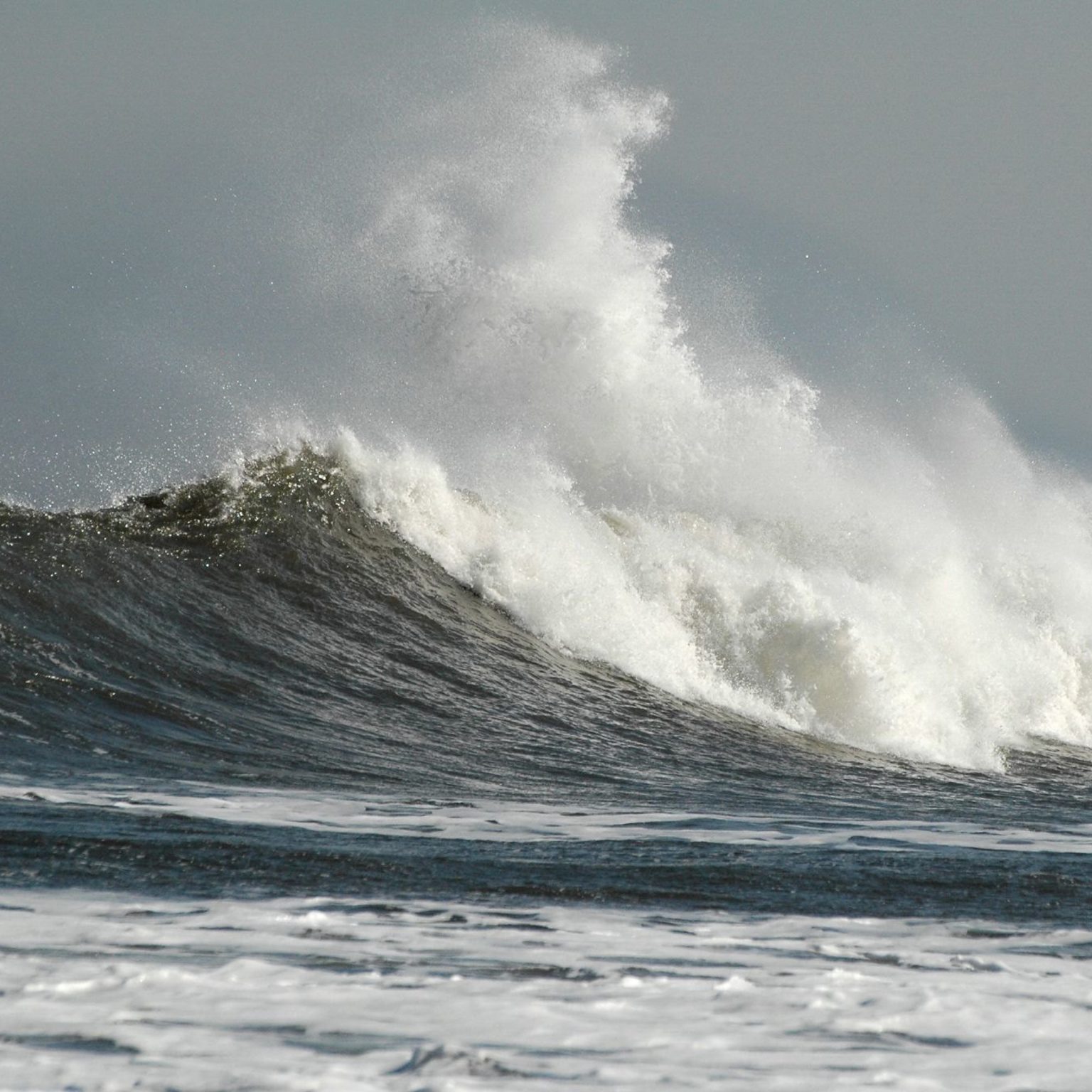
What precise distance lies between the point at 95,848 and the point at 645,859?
7.31 ft

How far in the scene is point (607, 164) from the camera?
60.5ft

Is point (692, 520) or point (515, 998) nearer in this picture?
point (515, 998)

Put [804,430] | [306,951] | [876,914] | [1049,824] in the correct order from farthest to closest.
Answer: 1. [804,430]
2. [1049,824]
3. [876,914]
4. [306,951]

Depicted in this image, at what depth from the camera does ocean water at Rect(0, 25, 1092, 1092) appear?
3449mm

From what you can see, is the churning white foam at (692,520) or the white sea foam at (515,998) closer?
the white sea foam at (515,998)

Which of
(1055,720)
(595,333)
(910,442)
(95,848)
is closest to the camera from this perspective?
(95,848)

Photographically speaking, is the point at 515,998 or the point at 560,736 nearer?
the point at 515,998

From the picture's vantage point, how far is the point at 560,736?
972 cm

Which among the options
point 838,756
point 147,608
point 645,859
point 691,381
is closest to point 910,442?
point 691,381

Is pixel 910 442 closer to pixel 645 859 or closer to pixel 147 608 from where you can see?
pixel 147 608

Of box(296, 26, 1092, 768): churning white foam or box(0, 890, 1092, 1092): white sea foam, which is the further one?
box(296, 26, 1092, 768): churning white foam

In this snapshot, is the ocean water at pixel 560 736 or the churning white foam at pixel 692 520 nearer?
the ocean water at pixel 560 736

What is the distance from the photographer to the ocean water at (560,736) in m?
3.45

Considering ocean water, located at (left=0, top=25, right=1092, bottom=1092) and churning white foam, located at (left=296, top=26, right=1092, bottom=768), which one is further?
churning white foam, located at (left=296, top=26, right=1092, bottom=768)
